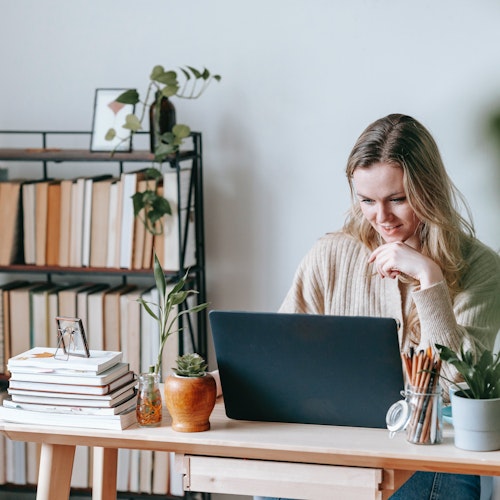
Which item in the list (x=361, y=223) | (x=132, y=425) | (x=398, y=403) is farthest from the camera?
(x=361, y=223)

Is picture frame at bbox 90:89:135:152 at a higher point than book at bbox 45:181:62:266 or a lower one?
higher

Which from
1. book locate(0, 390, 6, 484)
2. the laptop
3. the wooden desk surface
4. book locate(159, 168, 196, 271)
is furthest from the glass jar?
book locate(0, 390, 6, 484)

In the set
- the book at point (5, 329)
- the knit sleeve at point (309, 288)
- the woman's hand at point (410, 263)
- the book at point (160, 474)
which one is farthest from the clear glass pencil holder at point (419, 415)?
the book at point (5, 329)

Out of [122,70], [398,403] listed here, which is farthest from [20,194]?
[398,403]

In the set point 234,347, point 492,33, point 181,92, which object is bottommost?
point 234,347

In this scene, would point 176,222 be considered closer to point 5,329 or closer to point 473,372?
point 5,329

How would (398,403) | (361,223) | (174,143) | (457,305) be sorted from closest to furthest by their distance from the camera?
(398,403) → (457,305) → (361,223) → (174,143)

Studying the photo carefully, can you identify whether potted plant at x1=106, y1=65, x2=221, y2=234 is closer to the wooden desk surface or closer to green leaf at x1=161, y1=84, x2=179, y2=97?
green leaf at x1=161, y1=84, x2=179, y2=97

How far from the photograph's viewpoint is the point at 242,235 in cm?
286

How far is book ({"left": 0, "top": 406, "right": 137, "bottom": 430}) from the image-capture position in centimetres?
147

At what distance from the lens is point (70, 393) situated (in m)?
1.49

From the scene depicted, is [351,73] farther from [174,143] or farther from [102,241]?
[102,241]

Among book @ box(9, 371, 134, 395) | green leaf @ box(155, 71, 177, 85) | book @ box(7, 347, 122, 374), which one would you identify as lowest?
book @ box(9, 371, 134, 395)

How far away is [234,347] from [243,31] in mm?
1586
